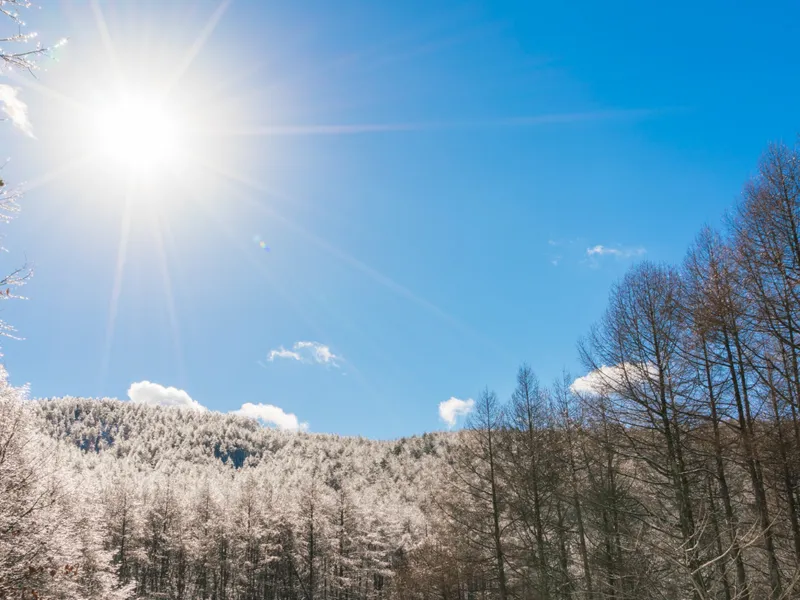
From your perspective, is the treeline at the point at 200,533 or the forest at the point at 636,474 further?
the treeline at the point at 200,533

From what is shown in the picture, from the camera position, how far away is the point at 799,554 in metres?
8.77

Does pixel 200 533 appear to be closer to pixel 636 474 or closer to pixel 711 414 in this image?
pixel 636 474

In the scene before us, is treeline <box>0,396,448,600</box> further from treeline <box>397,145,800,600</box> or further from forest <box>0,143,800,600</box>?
treeline <box>397,145,800,600</box>

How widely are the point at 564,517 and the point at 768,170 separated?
14655 mm

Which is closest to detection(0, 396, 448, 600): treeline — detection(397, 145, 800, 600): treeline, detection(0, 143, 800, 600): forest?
detection(0, 143, 800, 600): forest

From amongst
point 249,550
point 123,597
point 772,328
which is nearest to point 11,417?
point 123,597

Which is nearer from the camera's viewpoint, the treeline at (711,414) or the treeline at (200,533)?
the treeline at (711,414)

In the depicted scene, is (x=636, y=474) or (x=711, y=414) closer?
(x=711, y=414)

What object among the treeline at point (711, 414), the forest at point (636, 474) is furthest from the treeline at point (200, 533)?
the treeline at point (711, 414)

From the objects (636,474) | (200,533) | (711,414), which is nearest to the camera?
(711,414)

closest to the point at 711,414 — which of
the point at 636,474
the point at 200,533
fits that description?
the point at 636,474

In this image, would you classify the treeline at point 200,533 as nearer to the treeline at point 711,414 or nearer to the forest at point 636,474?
the forest at point 636,474

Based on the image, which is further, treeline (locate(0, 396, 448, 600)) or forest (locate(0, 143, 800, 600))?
treeline (locate(0, 396, 448, 600))

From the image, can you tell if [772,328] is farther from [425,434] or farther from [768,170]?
[425,434]
